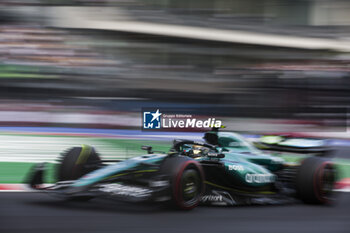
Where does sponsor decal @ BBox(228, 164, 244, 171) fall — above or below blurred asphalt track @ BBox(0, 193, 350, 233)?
above

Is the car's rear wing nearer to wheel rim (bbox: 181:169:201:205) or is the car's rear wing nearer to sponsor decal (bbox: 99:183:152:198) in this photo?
wheel rim (bbox: 181:169:201:205)

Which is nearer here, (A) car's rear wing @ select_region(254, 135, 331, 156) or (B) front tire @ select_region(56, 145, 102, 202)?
(B) front tire @ select_region(56, 145, 102, 202)

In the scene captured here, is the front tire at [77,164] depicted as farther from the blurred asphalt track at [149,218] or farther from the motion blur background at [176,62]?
the motion blur background at [176,62]

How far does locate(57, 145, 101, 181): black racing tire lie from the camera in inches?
219

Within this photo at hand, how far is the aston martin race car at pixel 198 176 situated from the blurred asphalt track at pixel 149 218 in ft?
0.48

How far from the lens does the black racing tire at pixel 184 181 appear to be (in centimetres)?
496

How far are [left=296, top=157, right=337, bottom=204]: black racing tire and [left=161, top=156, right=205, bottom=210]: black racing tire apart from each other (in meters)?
1.35

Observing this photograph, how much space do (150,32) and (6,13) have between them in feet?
15.8

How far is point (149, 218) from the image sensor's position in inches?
188

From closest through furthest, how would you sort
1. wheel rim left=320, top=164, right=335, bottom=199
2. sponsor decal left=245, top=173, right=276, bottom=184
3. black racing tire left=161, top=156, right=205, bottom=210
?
black racing tire left=161, top=156, right=205, bottom=210 → sponsor decal left=245, top=173, right=276, bottom=184 → wheel rim left=320, top=164, right=335, bottom=199

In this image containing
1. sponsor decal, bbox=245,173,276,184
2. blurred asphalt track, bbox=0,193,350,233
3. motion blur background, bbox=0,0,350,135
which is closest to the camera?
blurred asphalt track, bbox=0,193,350,233

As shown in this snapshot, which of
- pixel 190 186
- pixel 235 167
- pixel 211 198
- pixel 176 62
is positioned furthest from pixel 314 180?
pixel 176 62

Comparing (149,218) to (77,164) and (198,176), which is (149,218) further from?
(77,164)

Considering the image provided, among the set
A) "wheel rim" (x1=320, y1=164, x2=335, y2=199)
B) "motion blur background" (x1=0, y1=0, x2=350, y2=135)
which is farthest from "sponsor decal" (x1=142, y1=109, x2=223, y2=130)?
"motion blur background" (x1=0, y1=0, x2=350, y2=135)
